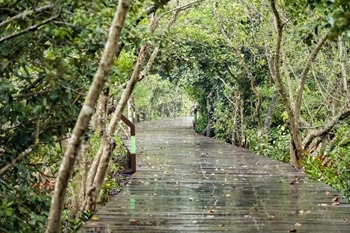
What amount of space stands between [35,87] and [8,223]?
927mm

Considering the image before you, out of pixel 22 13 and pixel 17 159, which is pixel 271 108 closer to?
pixel 17 159

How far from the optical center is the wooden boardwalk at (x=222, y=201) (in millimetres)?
6297

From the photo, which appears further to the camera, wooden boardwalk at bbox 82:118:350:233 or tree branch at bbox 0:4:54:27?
wooden boardwalk at bbox 82:118:350:233

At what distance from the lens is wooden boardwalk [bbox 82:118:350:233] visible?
20.7ft

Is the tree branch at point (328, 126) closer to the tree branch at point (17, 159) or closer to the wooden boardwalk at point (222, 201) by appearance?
the wooden boardwalk at point (222, 201)

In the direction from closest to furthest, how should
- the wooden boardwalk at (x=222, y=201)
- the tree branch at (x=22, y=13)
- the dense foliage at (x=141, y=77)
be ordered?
1. the tree branch at (x=22, y=13)
2. the dense foliage at (x=141, y=77)
3. the wooden boardwalk at (x=222, y=201)

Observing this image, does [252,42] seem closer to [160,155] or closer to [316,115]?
[316,115]

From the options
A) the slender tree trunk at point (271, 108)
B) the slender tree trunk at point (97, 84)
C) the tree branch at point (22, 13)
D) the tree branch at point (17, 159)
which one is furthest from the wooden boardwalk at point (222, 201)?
the slender tree trunk at point (271, 108)

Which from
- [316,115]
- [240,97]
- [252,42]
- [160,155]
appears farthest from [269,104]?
[160,155]

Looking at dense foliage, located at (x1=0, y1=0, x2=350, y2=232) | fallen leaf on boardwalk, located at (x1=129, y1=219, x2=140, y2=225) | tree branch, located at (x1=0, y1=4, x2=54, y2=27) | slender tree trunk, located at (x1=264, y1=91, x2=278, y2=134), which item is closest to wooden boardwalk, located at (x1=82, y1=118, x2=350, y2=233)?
fallen leaf on boardwalk, located at (x1=129, y1=219, x2=140, y2=225)

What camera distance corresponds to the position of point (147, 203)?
7.59 metres

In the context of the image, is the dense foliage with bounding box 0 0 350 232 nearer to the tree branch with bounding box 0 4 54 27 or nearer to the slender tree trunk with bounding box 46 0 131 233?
the tree branch with bounding box 0 4 54 27

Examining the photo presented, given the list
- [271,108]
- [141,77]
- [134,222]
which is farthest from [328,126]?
[134,222]

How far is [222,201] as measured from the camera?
7.86 metres
